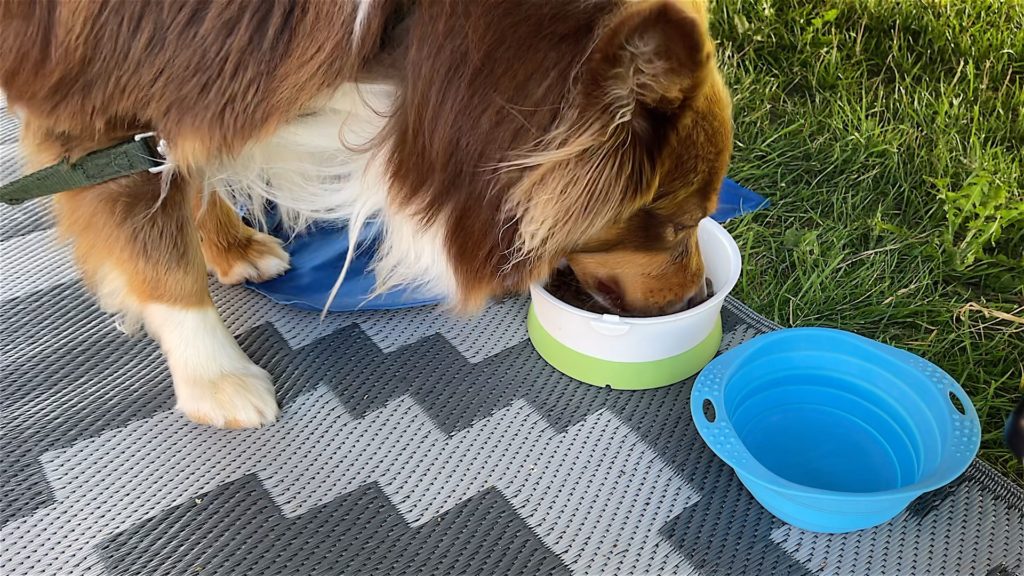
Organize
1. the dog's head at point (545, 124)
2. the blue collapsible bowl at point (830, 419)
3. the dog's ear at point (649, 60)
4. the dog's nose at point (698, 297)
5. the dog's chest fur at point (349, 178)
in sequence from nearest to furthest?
the dog's ear at point (649, 60) < the dog's head at point (545, 124) < the dog's chest fur at point (349, 178) < the blue collapsible bowl at point (830, 419) < the dog's nose at point (698, 297)

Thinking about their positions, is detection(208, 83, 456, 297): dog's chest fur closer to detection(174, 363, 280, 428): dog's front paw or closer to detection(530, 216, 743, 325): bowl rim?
detection(530, 216, 743, 325): bowl rim

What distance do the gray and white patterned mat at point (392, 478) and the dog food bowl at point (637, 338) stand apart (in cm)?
6

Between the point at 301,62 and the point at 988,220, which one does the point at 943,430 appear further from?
the point at 301,62

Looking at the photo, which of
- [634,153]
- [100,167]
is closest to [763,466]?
[634,153]

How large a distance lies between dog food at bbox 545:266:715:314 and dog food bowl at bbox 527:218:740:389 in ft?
0.19

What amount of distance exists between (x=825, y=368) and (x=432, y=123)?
119cm

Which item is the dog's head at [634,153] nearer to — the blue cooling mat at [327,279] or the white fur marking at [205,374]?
the blue cooling mat at [327,279]

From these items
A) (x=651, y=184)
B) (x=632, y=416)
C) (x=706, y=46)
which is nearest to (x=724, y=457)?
(x=632, y=416)

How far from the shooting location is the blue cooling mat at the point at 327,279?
2322 mm

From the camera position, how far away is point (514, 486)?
1875mm

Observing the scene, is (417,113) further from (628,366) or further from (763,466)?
(763,466)

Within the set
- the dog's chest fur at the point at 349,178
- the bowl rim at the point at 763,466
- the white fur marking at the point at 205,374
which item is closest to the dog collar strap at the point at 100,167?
the dog's chest fur at the point at 349,178

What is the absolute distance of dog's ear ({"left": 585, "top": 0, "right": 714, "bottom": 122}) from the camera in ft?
3.67

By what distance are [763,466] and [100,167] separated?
5.04ft
